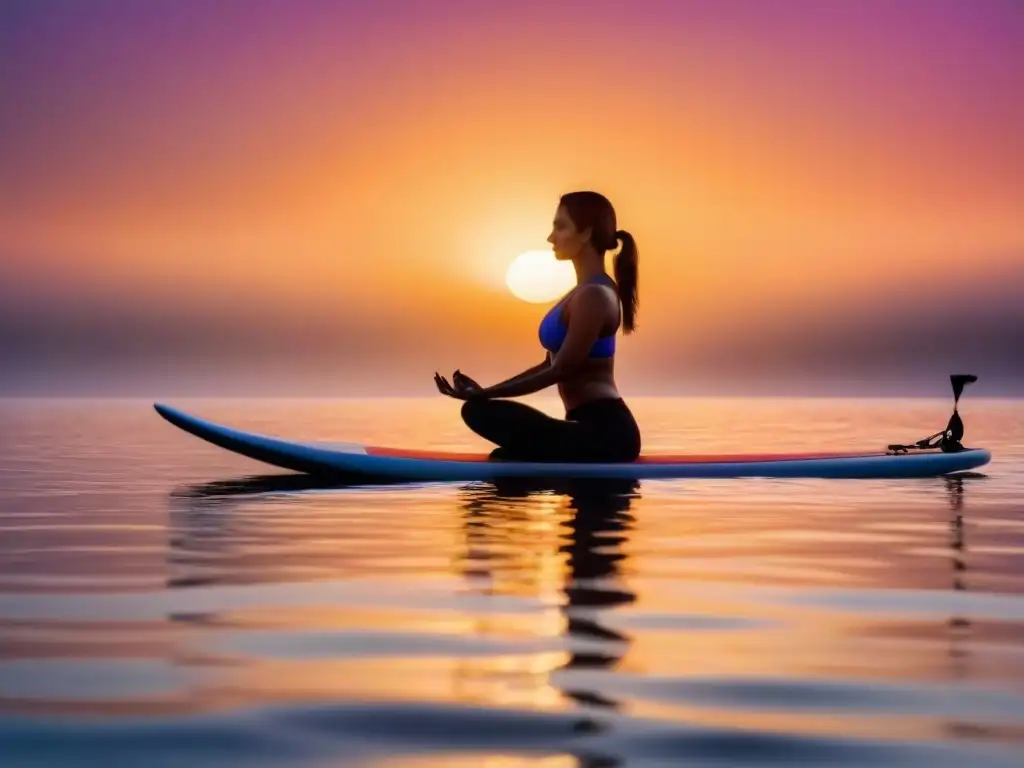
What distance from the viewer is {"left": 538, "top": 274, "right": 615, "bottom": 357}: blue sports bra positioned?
10.7 metres

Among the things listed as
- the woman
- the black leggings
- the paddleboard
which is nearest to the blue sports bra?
the woman

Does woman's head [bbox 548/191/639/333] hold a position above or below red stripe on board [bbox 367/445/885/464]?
above

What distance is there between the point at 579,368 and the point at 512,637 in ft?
20.3

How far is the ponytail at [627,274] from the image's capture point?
421 inches

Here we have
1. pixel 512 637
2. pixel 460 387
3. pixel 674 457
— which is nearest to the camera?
pixel 512 637

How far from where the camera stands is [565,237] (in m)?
10.6

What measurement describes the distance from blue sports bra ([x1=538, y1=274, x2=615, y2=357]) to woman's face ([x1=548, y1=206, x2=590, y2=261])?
0.90 feet

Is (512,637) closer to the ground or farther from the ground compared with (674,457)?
closer to the ground

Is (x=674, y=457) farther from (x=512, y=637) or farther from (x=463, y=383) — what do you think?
(x=512, y=637)

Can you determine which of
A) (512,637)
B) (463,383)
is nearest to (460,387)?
(463,383)

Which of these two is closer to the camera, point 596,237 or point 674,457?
point 596,237

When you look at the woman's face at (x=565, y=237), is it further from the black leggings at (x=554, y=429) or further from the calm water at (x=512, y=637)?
the calm water at (x=512, y=637)

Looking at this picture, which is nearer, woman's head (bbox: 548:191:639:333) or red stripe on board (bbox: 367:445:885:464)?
woman's head (bbox: 548:191:639:333)

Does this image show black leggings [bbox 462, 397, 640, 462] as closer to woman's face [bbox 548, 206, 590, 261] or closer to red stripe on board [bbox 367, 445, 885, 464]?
red stripe on board [bbox 367, 445, 885, 464]
